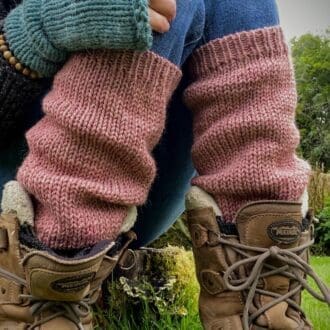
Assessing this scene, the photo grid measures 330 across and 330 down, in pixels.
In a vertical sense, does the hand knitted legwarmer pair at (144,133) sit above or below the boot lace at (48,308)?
above

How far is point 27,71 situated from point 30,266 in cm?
27

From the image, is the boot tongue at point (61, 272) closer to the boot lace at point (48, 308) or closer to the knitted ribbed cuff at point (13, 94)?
the boot lace at point (48, 308)

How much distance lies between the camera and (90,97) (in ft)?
2.73

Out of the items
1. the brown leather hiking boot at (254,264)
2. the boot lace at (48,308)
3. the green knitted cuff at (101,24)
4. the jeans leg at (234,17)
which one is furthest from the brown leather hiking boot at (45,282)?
the jeans leg at (234,17)

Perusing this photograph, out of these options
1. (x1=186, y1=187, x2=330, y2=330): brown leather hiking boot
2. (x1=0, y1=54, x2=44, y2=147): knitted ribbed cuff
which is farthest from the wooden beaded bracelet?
(x1=186, y1=187, x2=330, y2=330): brown leather hiking boot

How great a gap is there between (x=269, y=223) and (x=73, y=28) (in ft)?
1.26

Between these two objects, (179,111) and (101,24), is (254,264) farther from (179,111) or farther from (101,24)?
(101,24)

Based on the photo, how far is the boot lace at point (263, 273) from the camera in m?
0.94

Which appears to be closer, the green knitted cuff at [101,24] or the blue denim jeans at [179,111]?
the green knitted cuff at [101,24]

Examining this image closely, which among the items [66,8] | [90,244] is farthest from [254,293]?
[66,8]

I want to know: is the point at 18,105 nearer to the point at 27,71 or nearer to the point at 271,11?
the point at 27,71

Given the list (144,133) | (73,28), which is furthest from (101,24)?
(144,133)

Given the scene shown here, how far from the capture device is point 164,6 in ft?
2.82

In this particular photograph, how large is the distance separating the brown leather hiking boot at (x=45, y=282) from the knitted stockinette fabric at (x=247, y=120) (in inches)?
7.5
